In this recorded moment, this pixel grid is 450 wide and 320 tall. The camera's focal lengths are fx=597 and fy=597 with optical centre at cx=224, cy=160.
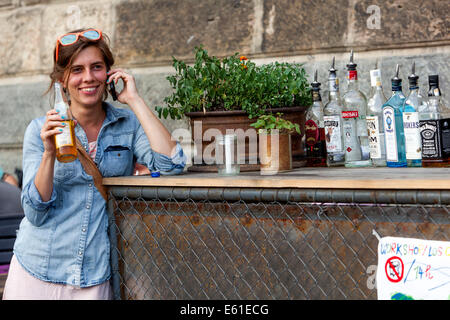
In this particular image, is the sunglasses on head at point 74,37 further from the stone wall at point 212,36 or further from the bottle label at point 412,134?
the bottle label at point 412,134

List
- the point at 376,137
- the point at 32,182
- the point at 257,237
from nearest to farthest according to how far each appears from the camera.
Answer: the point at 257,237 < the point at 32,182 < the point at 376,137

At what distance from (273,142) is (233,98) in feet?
0.91

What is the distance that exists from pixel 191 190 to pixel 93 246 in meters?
0.45

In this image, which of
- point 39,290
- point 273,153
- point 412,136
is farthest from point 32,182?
point 412,136

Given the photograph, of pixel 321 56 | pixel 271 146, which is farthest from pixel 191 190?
pixel 321 56

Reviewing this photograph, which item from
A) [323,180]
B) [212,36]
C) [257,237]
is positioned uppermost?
[212,36]

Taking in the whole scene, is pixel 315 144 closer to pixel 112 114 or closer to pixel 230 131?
pixel 230 131

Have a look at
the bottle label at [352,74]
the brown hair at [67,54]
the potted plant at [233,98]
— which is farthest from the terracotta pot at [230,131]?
the brown hair at [67,54]

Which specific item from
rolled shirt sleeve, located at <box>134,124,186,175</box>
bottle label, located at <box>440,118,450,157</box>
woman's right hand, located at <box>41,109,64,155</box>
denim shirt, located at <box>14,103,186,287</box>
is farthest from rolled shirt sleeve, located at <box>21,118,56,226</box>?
bottle label, located at <box>440,118,450,157</box>

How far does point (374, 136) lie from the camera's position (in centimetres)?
238

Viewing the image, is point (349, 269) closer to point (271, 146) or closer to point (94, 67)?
point (271, 146)

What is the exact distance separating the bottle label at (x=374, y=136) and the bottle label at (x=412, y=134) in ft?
0.46

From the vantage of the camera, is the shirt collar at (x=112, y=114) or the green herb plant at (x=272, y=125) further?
the shirt collar at (x=112, y=114)

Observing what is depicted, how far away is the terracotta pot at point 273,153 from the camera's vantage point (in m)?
2.22
